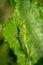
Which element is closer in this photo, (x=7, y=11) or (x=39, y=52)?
(x=39, y=52)

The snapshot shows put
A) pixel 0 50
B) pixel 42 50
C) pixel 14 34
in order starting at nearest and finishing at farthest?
pixel 42 50 → pixel 14 34 → pixel 0 50

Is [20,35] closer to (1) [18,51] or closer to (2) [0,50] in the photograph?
(1) [18,51]

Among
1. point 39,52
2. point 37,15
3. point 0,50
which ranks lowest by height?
point 0,50

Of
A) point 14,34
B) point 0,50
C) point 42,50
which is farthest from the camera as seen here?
point 0,50

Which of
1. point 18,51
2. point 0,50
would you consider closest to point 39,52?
point 18,51

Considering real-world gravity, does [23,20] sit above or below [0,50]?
above

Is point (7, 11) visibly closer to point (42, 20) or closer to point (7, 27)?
point (7, 27)
